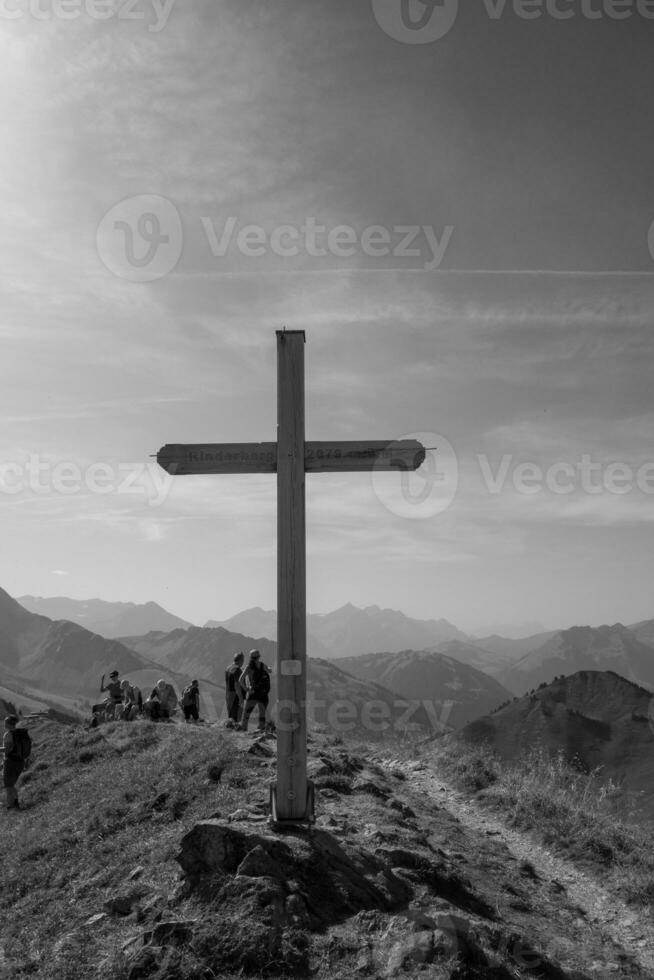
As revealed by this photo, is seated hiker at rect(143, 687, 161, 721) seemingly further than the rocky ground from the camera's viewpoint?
Yes

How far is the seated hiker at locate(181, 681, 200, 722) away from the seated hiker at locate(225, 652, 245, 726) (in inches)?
73.0

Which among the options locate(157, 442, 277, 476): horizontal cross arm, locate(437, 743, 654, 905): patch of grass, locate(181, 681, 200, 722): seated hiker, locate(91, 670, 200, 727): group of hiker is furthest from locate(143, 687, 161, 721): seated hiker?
locate(157, 442, 277, 476): horizontal cross arm

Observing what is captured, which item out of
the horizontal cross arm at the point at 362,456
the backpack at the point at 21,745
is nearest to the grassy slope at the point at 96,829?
the backpack at the point at 21,745

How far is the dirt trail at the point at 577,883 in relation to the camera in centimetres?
763

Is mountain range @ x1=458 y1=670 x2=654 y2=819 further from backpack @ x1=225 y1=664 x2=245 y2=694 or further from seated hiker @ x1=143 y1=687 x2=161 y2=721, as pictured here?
seated hiker @ x1=143 y1=687 x2=161 y2=721

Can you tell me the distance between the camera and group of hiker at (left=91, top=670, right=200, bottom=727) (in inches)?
731

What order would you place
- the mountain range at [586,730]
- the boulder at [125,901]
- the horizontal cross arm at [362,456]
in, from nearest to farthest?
the boulder at [125,901]
the horizontal cross arm at [362,456]
the mountain range at [586,730]

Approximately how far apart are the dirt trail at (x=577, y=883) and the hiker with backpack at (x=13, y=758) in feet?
28.5

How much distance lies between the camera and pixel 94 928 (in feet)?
21.8

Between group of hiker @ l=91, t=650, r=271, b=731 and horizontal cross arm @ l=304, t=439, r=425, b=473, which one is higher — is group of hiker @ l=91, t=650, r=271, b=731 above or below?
below

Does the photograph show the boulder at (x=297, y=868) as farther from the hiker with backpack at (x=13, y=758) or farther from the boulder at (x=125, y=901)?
the hiker with backpack at (x=13, y=758)

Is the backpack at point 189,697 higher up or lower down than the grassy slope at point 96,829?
higher up

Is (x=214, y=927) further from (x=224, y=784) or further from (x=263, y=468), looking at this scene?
(x=263, y=468)

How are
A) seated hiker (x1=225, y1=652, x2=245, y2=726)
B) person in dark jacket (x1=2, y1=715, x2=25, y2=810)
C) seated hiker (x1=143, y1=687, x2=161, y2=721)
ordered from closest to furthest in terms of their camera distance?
person in dark jacket (x1=2, y1=715, x2=25, y2=810) < seated hiker (x1=225, y1=652, x2=245, y2=726) < seated hiker (x1=143, y1=687, x2=161, y2=721)
